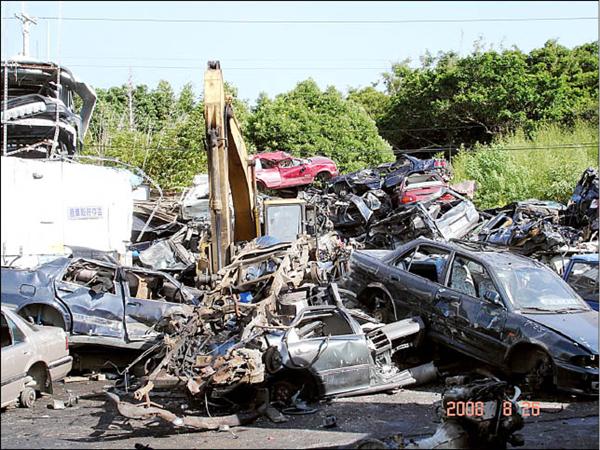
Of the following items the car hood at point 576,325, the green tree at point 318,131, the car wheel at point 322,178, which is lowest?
the car hood at point 576,325

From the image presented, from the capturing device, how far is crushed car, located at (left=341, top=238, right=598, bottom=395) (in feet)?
29.9

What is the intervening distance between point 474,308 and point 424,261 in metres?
1.71

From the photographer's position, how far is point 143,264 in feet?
55.4

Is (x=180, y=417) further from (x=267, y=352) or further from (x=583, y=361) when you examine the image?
(x=583, y=361)

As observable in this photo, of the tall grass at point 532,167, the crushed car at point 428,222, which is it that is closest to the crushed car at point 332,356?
the crushed car at point 428,222

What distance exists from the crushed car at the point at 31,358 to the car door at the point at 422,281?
4.98 m

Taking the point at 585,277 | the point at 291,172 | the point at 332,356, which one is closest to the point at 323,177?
the point at 291,172

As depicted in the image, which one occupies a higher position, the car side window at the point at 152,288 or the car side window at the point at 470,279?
the car side window at the point at 470,279

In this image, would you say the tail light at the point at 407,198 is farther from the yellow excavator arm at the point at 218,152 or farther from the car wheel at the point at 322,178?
the yellow excavator arm at the point at 218,152

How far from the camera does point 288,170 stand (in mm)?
27078

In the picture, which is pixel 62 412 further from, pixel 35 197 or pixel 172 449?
pixel 35 197

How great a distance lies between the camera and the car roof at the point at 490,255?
1061 cm

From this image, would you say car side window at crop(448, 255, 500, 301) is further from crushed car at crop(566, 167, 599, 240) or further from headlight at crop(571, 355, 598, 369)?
crushed car at crop(566, 167, 599, 240)
